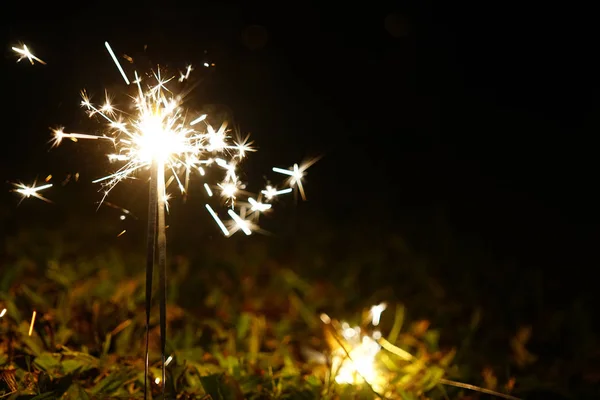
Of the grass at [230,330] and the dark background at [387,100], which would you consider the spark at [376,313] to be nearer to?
the grass at [230,330]

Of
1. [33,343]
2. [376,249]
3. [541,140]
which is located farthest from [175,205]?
[541,140]

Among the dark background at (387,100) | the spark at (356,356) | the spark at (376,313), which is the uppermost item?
the dark background at (387,100)

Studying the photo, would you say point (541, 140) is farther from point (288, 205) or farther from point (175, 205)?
point (175, 205)

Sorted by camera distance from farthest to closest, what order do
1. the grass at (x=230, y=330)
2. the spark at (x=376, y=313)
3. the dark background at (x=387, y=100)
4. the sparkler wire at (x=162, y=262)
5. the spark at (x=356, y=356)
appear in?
1. the dark background at (x=387, y=100)
2. the spark at (x=376, y=313)
3. the spark at (x=356, y=356)
4. the grass at (x=230, y=330)
5. the sparkler wire at (x=162, y=262)

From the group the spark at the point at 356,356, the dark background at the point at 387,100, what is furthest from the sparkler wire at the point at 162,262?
the dark background at the point at 387,100

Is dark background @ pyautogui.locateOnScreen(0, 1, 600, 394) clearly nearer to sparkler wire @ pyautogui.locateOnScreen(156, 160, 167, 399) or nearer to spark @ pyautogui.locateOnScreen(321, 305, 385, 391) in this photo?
spark @ pyautogui.locateOnScreen(321, 305, 385, 391)

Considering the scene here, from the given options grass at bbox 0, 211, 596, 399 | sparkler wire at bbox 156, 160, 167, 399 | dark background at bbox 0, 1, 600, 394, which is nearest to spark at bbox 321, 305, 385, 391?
grass at bbox 0, 211, 596, 399

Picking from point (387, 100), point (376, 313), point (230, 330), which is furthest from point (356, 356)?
point (387, 100)
